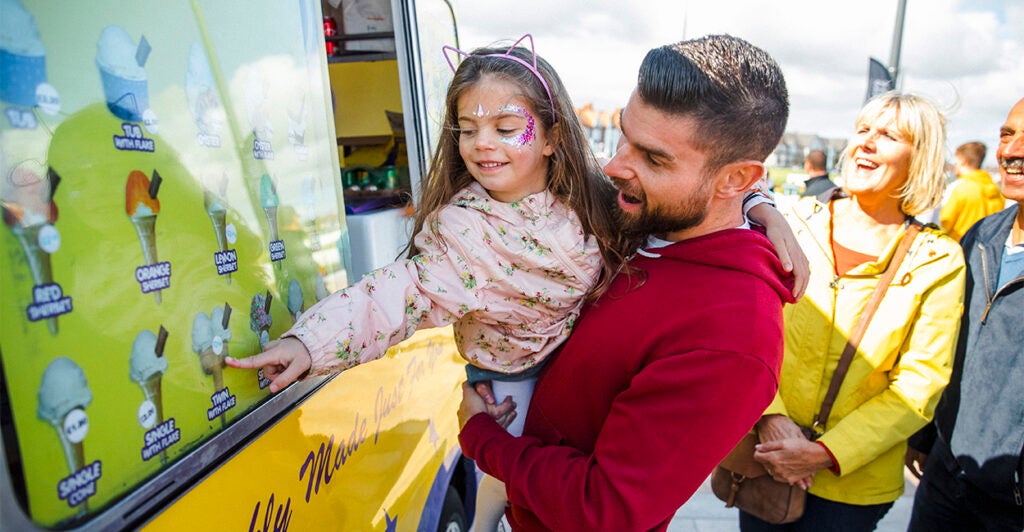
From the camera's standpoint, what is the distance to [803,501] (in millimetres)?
2021

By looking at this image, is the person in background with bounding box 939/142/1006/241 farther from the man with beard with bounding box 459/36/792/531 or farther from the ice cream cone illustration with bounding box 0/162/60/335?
the ice cream cone illustration with bounding box 0/162/60/335

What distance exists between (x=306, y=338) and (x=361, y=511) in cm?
74

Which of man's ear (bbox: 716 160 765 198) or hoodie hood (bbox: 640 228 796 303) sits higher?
man's ear (bbox: 716 160 765 198)

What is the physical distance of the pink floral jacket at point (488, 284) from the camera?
1.36 m

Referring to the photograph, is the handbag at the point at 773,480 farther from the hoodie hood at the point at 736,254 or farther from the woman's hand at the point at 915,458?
the woman's hand at the point at 915,458

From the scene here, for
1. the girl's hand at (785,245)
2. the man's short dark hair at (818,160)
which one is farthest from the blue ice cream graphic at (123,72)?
the man's short dark hair at (818,160)

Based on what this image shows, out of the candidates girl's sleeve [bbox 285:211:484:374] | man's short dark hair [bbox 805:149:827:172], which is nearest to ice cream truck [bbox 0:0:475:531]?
girl's sleeve [bbox 285:211:484:374]

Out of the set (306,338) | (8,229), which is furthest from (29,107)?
(306,338)

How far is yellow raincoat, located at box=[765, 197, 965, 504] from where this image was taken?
1892 mm

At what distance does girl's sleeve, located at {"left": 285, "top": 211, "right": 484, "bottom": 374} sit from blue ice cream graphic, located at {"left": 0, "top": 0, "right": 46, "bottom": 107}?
0.61m

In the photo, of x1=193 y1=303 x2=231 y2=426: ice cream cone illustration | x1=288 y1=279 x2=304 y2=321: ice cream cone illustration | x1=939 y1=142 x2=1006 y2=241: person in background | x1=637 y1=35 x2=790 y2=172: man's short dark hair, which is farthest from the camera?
x1=939 y1=142 x2=1006 y2=241: person in background

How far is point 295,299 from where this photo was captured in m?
1.43

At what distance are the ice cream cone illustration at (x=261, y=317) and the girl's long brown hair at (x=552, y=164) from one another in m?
0.42

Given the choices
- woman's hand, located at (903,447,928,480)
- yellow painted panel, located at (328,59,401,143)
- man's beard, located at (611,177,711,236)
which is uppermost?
yellow painted panel, located at (328,59,401,143)
